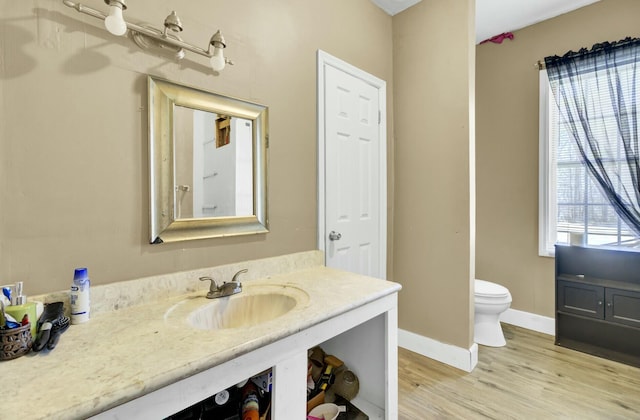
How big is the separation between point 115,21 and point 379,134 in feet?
5.62

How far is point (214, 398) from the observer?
3.28ft

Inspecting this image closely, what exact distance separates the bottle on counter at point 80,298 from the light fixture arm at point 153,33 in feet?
2.77

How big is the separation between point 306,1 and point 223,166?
3.77 ft

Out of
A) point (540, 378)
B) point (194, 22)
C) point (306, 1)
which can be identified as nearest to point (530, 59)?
point (306, 1)

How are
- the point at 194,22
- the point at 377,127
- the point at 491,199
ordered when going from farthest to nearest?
the point at 491,199 → the point at 377,127 → the point at 194,22

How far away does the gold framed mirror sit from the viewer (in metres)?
1.16

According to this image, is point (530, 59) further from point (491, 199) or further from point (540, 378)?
point (540, 378)

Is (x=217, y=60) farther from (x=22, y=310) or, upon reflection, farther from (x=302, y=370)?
(x=302, y=370)

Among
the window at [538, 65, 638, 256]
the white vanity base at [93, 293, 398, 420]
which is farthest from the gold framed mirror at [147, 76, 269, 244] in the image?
the window at [538, 65, 638, 256]

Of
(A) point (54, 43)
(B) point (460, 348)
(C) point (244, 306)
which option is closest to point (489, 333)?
(B) point (460, 348)

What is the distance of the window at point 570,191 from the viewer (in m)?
2.30

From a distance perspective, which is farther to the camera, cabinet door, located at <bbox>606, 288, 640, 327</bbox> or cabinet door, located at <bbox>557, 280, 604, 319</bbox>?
cabinet door, located at <bbox>557, 280, 604, 319</bbox>

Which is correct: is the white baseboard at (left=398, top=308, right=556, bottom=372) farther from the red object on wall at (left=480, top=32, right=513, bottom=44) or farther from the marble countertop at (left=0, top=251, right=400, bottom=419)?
the red object on wall at (left=480, top=32, right=513, bottom=44)

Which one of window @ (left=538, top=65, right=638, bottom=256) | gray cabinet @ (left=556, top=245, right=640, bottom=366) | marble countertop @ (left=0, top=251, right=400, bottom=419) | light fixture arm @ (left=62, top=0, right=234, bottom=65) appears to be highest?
light fixture arm @ (left=62, top=0, right=234, bottom=65)
